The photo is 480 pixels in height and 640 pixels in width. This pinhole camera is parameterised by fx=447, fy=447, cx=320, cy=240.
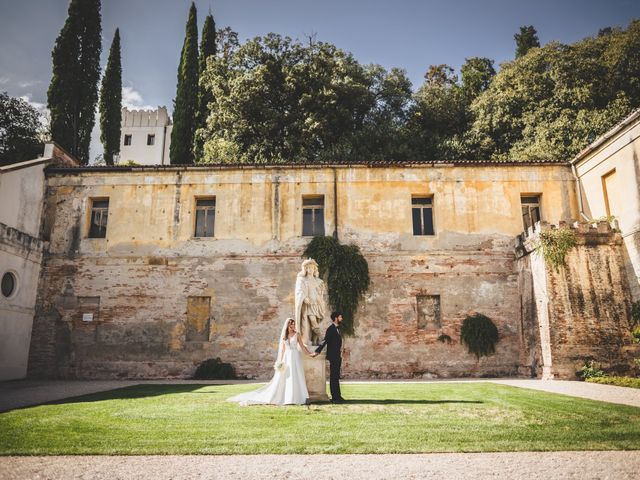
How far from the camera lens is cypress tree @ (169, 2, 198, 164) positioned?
33750mm

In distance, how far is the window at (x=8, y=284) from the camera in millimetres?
16375

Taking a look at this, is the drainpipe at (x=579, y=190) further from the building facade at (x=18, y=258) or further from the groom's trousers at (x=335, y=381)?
the building facade at (x=18, y=258)

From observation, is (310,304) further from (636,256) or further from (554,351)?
(636,256)

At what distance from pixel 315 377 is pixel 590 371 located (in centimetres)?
968

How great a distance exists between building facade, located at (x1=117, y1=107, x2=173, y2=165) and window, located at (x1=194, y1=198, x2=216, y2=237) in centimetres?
3972

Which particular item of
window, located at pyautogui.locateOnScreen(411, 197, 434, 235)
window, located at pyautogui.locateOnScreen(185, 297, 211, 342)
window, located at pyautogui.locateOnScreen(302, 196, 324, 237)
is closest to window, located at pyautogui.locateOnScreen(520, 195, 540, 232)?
window, located at pyautogui.locateOnScreen(411, 197, 434, 235)

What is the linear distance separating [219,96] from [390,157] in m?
12.4

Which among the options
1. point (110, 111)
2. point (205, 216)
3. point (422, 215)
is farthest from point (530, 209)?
point (110, 111)

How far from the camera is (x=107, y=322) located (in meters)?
17.8

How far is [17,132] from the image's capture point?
91.9 ft

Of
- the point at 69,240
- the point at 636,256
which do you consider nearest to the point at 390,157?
the point at 636,256

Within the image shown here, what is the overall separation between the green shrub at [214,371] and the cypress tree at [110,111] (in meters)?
25.5

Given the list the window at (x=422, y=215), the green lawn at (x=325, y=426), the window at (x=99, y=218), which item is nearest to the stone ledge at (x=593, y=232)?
the window at (x=422, y=215)

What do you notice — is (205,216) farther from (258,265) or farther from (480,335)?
(480,335)
